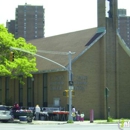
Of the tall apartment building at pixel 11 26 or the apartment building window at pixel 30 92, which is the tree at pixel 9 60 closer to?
the apartment building window at pixel 30 92

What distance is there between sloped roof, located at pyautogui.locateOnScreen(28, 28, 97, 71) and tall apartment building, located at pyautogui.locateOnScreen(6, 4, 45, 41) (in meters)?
90.3

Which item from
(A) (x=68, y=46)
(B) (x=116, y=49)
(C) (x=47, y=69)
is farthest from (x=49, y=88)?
(B) (x=116, y=49)

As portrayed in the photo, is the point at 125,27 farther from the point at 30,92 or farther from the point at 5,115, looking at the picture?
the point at 5,115

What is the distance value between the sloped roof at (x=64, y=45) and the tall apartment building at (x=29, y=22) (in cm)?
9026

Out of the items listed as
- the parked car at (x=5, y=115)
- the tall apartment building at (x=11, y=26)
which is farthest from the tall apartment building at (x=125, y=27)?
the parked car at (x=5, y=115)

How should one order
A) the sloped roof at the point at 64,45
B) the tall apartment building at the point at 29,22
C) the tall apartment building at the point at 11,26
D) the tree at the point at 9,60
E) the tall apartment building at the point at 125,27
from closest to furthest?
the tree at the point at 9,60, the sloped roof at the point at 64,45, the tall apartment building at the point at 11,26, the tall apartment building at the point at 29,22, the tall apartment building at the point at 125,27

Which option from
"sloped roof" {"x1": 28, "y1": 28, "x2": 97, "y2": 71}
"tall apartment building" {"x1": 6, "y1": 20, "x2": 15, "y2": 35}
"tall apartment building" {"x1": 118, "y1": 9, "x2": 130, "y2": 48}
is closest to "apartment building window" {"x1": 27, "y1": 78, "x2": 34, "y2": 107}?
"sloped roof" {"x1": 28, "y1": 28, "x2": 97, "y2": 71}

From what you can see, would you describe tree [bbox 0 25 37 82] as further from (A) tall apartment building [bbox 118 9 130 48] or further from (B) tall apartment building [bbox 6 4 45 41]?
(A) tall apartment building [bbox 118 9 130 48]

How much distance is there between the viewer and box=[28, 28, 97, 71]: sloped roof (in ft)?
164

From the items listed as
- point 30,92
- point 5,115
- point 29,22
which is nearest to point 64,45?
point 30,92

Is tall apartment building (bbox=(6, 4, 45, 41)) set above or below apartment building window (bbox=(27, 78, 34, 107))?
above

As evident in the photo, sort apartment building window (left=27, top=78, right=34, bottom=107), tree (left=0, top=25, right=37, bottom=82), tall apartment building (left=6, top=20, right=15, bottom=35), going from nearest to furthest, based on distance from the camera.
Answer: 1. tree (left=0, top=25, right=37, bottom=82)
2. apartment building window (left=27, top=78, right=34, bottom=107)
3. tall apartment building (left=6, top=20, right=15, bottom=35)

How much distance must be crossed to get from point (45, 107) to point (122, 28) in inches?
4377

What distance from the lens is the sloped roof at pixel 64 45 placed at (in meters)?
49.9
